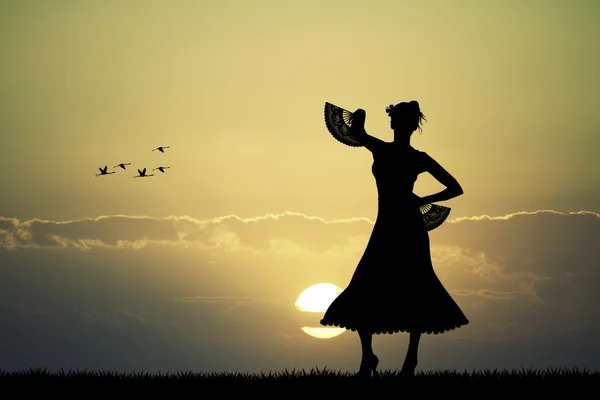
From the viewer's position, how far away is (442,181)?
12305mm

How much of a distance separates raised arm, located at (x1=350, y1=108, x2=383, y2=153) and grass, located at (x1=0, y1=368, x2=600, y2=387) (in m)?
3.15

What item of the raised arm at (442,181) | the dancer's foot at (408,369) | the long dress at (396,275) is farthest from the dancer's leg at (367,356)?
the raised arm at (442,181)

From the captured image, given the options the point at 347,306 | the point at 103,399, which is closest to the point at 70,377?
the point at 103,399

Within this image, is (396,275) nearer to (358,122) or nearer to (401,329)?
(401,329)

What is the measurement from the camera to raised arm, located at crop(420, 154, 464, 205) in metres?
12.3

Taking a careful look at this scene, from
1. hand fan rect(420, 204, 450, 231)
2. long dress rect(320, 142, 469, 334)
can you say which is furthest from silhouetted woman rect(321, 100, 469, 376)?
hand fan rect(420, 204, 450, 231)

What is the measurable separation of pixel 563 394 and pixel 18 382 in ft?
24.9

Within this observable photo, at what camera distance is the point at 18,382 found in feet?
42.1

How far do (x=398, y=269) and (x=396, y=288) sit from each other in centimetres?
A: 26

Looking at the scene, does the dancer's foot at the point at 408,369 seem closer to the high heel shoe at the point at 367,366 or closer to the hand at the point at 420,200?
the high heel shoe at the point at 367,366

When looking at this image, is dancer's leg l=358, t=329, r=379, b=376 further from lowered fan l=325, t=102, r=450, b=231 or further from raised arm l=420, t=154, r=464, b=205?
lowered fan l=325, t=102, r=450, b=231

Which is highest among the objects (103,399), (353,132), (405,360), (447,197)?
(353,132)

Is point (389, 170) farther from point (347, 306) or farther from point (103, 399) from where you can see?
point (103, 399)

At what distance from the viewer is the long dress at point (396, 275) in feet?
39.2
